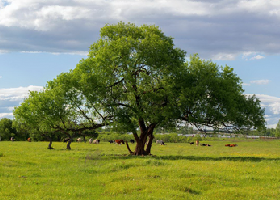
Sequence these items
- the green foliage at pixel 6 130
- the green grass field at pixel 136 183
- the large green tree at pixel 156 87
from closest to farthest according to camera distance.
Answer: the green grass field at pixel 136 183 → the large green tree at pixel 156 87 → the green foliage at pixel 6 130

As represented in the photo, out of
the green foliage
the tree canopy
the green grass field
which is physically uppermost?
the tree canopy

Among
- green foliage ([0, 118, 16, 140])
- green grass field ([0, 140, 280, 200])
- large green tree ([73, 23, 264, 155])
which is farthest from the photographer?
green foliage ([0, 118, 16, 140])

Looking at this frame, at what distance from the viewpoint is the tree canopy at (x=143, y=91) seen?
37.9 metres

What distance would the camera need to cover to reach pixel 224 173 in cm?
2575

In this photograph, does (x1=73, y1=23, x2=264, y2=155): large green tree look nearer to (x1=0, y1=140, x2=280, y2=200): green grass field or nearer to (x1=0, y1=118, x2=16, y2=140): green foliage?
(x1=0, y1=140, x2=280, y2=200): green grass field

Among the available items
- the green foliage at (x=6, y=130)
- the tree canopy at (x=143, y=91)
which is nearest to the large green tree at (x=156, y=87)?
the tree canopy at (x=143, y=91)

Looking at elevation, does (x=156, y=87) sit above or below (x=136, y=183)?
above

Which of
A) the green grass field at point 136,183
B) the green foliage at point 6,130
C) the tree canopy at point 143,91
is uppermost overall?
the tree canopy at point 143,91

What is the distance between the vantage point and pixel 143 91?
3900 centimetres

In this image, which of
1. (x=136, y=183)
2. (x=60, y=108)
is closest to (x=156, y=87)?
(x=60, y=108)

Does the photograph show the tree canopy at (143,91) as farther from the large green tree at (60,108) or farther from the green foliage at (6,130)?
the green foliage at (6,130)

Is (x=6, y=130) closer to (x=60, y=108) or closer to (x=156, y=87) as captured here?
(x=60, y=108)

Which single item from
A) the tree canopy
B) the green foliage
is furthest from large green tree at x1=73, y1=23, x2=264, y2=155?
the green foliage

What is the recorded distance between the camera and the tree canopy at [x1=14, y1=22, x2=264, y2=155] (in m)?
37.9
